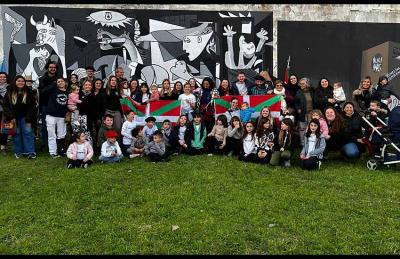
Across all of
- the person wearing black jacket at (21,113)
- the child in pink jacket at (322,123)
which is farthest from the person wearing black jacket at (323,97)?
the person wearing black jacket at (21,113)

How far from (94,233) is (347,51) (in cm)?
1406

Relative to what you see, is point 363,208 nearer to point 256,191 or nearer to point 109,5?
point 256,191

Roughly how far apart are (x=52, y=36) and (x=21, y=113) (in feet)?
19.4

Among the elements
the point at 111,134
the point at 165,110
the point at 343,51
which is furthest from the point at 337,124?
the point at 343,51

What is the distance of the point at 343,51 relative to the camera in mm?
16672

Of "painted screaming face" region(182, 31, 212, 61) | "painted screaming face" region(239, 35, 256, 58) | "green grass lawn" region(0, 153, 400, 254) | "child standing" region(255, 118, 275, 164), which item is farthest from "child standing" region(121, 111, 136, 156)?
"painted screaming face" region(239, 35, 256, 58)

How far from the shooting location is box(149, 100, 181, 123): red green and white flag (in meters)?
10.6

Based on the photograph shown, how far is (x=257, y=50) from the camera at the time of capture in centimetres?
1597

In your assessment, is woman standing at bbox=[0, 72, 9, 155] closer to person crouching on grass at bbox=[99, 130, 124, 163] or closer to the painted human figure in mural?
person crouching on grass at bbox=[99, 130, 124, 163]

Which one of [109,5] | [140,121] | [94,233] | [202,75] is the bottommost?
[94,233]

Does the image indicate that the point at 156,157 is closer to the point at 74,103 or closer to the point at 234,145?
the point at 234,145

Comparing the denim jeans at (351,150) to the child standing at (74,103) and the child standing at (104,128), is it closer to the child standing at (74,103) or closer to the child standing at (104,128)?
the child standing at (104,128)
